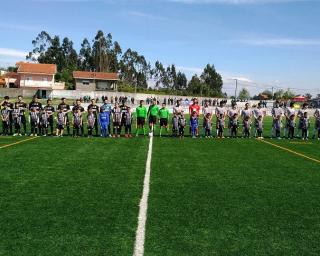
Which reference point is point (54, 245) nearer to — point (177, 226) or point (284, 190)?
point (177, 226)

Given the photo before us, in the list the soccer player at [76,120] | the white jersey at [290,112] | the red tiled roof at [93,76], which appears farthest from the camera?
the red tiled roof at [93,76]

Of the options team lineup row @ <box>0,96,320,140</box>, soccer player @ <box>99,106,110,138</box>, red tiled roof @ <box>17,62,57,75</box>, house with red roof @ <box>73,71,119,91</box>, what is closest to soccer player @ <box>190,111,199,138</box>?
team lineup row @ <box>0,96,320,140</box>

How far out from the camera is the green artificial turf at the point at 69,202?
5.50 metres

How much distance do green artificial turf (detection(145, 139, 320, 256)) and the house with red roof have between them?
77329mm

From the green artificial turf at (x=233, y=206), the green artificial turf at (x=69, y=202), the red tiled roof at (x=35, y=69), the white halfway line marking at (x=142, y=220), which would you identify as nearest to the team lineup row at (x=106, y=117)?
the green artificial turf at (x=69, y=202)

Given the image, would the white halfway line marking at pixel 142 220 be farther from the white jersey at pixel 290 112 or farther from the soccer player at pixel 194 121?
the white jersey at pixel 290 112

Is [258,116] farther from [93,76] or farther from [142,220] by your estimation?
[93,76]

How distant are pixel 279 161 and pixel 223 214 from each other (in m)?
6.86

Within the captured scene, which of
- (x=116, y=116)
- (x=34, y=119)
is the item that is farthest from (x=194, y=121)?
(x=34, y=119)

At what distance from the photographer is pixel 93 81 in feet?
292

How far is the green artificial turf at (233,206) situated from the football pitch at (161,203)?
2 centimetres

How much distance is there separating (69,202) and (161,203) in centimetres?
167

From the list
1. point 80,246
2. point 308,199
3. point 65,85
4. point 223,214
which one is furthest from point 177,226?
point 65,85

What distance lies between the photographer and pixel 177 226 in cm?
631
